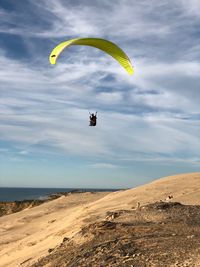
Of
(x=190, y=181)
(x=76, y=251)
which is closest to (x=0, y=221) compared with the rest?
(x=190, y=181)

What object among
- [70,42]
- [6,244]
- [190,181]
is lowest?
[6,244]

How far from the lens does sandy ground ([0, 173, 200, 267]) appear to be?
11565 millimetres

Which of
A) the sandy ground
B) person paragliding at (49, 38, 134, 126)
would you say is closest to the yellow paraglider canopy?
person paragliding at (49, 38, 134, 126)

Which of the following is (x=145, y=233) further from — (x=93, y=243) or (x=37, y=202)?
(x=37, y=202)

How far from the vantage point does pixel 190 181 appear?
19.4 meters

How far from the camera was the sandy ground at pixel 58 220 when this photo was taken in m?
11.6

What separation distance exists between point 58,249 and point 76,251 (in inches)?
29.4

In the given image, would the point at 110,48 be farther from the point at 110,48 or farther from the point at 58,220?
the point at 58,220

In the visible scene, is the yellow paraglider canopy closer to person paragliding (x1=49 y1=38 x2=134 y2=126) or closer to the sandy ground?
person paragliding (x1=49 y1=38 x2=134 y2=126)

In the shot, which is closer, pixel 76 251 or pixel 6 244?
pixel 76 251

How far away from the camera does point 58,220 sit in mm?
16781

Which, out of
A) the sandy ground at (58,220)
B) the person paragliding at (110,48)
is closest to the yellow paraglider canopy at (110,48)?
the person paragliding at (110,48)

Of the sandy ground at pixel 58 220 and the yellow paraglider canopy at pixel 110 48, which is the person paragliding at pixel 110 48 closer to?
the yellow paraglider canopy at pixel 110 48

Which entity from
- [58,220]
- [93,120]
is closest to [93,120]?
[93,120]
